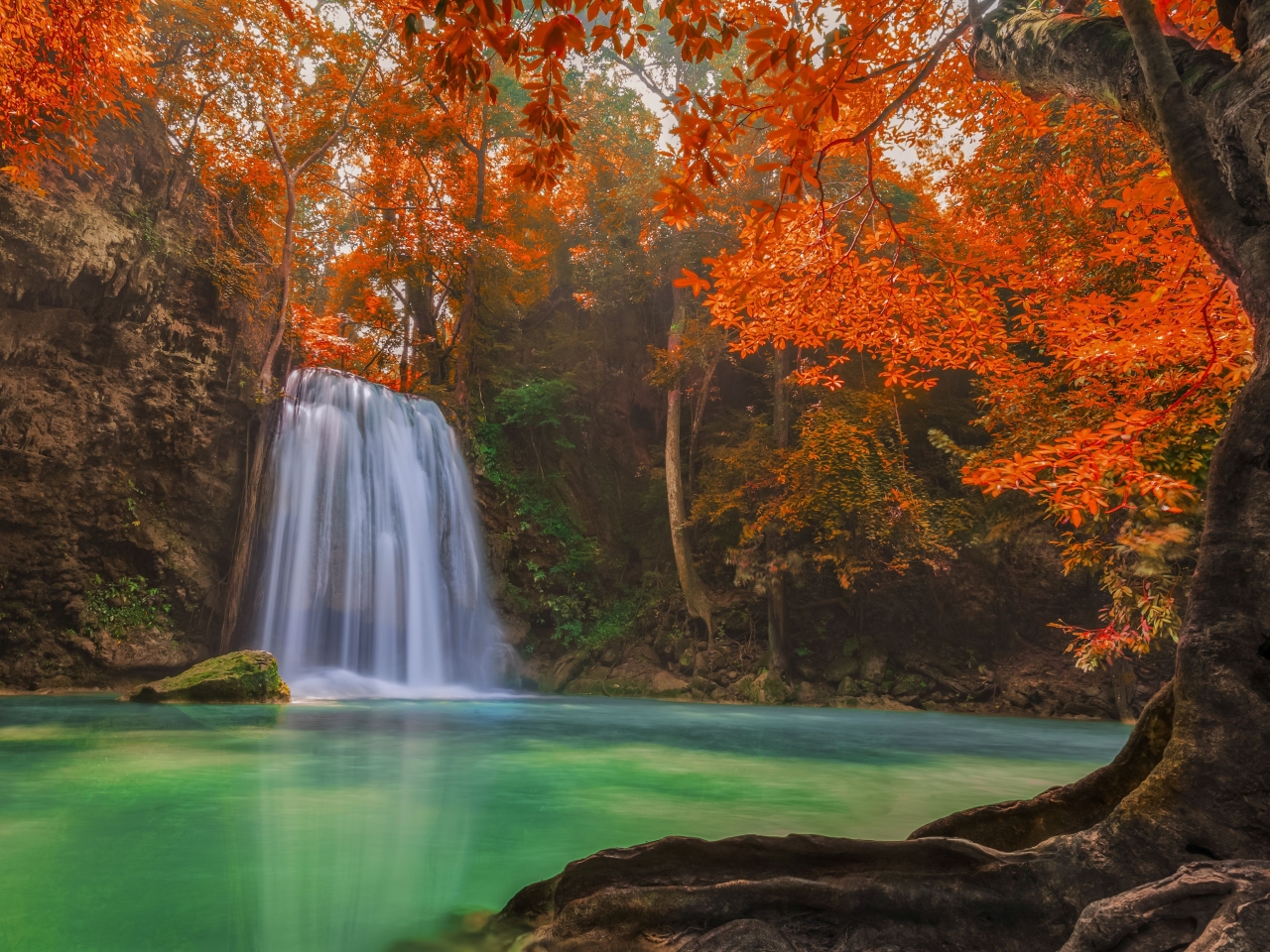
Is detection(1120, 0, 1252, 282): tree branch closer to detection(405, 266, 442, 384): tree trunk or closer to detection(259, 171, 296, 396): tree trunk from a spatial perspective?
detection(259, 171, 296, 396): tree trunk

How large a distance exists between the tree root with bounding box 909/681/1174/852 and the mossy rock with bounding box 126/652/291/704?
35.3 ft

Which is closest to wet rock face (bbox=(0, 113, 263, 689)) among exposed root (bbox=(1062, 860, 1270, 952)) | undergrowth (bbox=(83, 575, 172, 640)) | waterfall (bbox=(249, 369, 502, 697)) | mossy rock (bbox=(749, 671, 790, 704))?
undergrowth (bbox=(83, 575, 172, 640))

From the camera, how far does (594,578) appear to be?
17688 millimetres

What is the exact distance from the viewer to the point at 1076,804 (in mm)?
2377

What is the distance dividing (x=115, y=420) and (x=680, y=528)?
427 inches

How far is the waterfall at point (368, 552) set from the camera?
43.5 feet

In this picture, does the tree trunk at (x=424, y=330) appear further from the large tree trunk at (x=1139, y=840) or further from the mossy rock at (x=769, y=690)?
the large tree trunk at (x=1139, y=840)

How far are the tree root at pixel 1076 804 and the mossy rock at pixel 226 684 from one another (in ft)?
35.3

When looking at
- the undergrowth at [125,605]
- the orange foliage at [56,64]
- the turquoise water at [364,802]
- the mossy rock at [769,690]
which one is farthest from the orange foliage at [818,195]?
the undergrowth at [125,605]

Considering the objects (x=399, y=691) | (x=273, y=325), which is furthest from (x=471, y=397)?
(x=399, y=691)

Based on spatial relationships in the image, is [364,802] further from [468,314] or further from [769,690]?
[468,314]

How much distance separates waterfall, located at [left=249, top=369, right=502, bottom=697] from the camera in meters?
13.3

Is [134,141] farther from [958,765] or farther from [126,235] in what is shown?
[958,765]

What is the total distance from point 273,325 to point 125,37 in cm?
581
